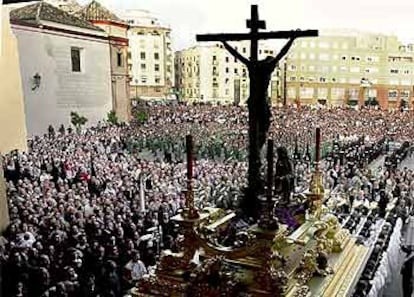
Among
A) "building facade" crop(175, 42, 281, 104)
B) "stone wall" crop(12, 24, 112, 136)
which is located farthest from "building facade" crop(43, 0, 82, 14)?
"building facade" crop(175, 42, 281, 104)

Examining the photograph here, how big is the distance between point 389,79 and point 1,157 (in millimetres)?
2010

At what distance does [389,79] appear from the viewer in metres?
2.69

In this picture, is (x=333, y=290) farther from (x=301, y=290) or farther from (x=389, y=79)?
(x=389, y=79)

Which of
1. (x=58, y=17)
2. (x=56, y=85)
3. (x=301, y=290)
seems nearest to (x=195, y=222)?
(x=301, y=290)

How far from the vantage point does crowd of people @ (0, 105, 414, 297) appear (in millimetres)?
2062

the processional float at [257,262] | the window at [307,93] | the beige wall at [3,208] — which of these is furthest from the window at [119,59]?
the processional float at [257,262]

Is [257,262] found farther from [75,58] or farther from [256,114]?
[75,58]

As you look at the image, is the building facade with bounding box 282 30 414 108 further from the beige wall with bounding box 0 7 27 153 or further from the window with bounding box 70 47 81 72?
the beige wall with bounding box 0 7 27 153

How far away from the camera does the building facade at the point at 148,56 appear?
253 cm

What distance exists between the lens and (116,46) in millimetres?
2754

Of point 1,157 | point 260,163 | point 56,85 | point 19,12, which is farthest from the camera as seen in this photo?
point 56,85

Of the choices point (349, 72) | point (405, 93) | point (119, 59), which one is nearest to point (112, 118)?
point (119, 59)

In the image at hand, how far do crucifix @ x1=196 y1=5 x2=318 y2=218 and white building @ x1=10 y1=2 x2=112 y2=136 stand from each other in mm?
1181

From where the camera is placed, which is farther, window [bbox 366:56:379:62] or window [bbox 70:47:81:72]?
window [bbox 70:47:81:72]
